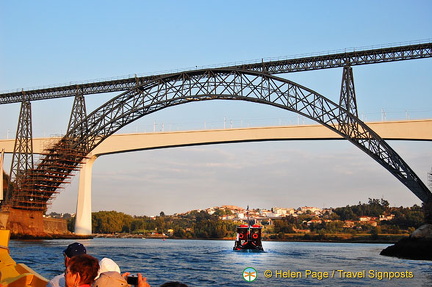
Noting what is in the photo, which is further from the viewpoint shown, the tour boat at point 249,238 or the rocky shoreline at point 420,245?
the tour boat at point 249,238

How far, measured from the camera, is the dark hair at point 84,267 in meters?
3.98

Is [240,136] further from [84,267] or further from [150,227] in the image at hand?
[150,227]

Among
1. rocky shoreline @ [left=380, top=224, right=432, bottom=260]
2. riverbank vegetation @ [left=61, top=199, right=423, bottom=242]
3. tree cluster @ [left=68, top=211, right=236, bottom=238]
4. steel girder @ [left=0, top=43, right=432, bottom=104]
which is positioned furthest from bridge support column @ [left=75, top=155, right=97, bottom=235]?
tree cluster @ [left=68, top=211, right=236, bottom=238]

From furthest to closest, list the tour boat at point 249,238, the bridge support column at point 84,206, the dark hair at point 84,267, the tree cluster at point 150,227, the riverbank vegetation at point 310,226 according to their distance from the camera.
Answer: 1. the tree cluster at point 150,227
2. the riverbank vegetation at point 310,226
3. the bridge support column at point 84,206
4. the tour boat at point 249,238
5. the dark hair at point 84,267

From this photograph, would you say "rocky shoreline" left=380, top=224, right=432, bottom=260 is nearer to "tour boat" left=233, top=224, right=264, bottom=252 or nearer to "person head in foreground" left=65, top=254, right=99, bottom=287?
"tour boat" left=233, top=224, right=264, bottom=252

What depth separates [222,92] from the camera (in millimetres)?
32719

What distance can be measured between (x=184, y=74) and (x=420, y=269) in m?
18.7

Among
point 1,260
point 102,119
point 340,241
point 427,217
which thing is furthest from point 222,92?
point 340,241

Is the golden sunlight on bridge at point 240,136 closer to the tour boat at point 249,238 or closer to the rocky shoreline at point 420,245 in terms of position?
the tour boat at point 249,238

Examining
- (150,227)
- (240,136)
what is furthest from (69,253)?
(150,227)

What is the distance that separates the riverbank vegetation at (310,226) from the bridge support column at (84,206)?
43.1 m

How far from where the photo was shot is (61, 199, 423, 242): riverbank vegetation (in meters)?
91.8

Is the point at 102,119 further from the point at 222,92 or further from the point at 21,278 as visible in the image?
the point at 21,278

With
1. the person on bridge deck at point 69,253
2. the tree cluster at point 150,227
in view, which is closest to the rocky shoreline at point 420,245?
→ the person on bridge deck at point 69,253
